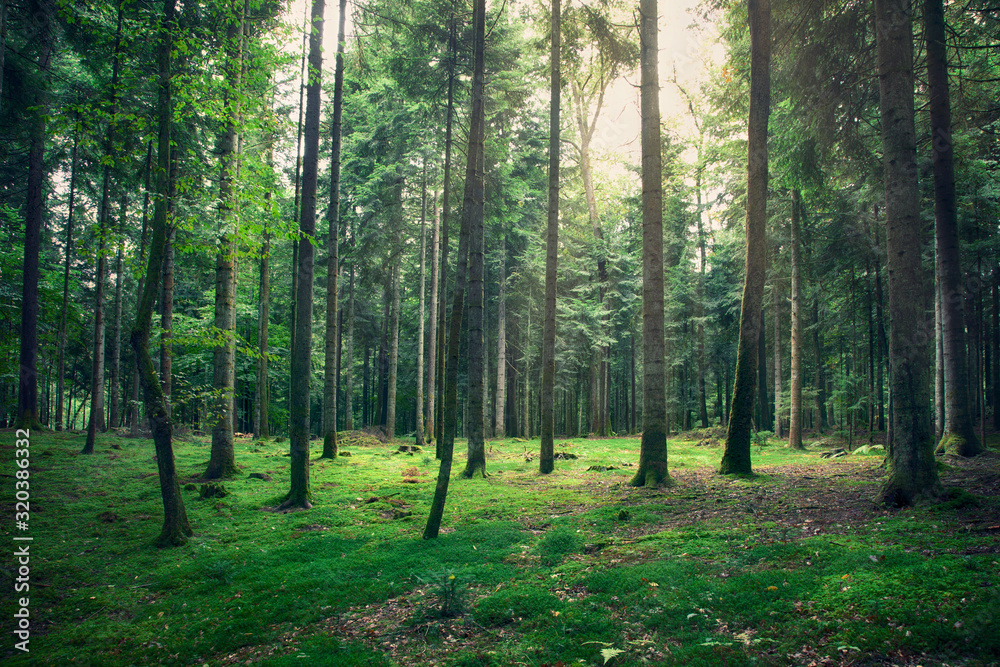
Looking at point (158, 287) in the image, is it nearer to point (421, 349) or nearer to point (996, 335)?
point (421, 349)

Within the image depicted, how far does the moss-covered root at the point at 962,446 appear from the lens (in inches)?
353

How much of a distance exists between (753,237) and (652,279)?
2228 mm

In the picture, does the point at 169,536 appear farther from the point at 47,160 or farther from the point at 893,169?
the point at 47,160

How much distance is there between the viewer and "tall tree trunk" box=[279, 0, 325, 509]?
8680 mm

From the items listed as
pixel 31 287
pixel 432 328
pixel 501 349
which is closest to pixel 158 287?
pixel 31 287

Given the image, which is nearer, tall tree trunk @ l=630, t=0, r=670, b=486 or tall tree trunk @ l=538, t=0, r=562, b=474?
tall tree trunk @ l=630, t=0, r=670, b=486

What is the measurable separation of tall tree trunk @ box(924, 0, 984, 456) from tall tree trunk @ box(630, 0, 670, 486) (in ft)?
15.5

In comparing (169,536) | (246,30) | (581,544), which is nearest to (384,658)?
(581,544)

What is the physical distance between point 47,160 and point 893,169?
81.3 feet

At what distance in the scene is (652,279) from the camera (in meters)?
9.86

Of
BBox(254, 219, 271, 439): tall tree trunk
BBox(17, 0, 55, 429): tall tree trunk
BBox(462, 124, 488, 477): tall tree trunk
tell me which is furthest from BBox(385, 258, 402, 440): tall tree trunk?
BBox(17, 0, 55, 429): tall tree trunk

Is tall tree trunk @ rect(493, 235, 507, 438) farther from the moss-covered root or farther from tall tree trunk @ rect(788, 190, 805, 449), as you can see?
the moss-covered root

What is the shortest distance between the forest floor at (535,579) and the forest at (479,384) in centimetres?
4

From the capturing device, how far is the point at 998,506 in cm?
542
